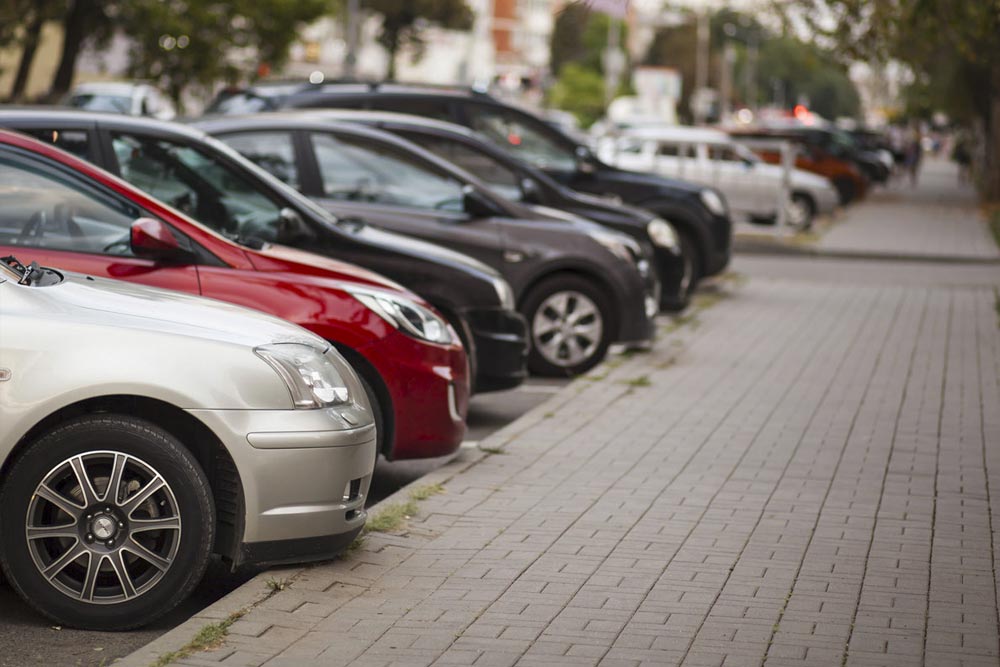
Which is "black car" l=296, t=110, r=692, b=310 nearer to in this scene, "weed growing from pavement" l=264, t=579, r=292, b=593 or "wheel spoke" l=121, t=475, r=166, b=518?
"weed growing from pavement" l=264, t=579, r=292, b=593

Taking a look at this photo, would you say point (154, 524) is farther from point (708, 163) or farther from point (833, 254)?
point (708, 163)

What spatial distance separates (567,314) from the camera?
11.8m

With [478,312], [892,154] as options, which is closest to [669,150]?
[478,312]

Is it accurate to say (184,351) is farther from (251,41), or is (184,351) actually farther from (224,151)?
(251,41)

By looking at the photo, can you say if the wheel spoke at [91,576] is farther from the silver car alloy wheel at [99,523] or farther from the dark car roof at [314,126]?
the dark car roof at [314,126]

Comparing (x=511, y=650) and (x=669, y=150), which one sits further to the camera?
(x=669, y=150)

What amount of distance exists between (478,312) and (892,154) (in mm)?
58121

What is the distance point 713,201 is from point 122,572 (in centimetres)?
1261

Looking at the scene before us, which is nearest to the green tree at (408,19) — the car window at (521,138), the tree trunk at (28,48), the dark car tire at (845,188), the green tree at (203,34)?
the green tree at (203,34)

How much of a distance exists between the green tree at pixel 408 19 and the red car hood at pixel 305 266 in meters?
67.4

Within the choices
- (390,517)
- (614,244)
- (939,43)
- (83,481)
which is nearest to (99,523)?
(83,481)

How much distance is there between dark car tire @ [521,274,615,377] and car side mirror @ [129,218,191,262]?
4.89m

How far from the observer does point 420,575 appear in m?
5.96

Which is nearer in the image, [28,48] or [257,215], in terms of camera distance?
[257,215]
